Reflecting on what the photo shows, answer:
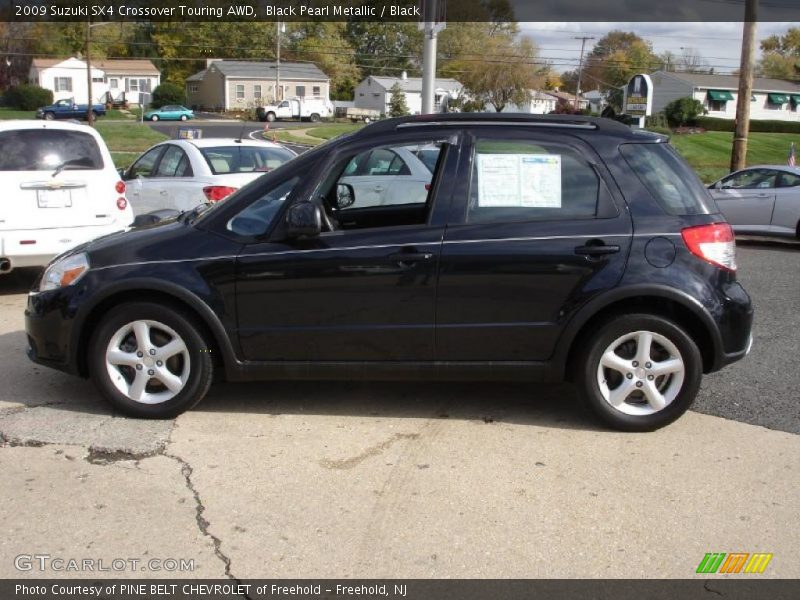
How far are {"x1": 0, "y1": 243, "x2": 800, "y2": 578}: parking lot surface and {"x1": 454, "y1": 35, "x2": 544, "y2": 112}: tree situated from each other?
63.6 metres

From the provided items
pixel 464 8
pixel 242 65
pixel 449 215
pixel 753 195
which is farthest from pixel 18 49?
pixel 449 215

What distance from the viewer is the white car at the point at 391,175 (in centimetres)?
588

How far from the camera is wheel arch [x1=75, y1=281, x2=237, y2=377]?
4.89 m

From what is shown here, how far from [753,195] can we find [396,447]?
1157 centimetres

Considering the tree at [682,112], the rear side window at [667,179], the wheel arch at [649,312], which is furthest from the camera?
the tree at [682,112]

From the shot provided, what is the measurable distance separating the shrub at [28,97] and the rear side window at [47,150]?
2644 inches

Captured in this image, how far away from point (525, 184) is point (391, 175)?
2565mm

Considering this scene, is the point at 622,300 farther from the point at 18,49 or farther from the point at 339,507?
the point at 18,49

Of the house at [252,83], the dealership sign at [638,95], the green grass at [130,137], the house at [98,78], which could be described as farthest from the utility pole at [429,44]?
the house at [98,78]

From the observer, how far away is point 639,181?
16.0 feet

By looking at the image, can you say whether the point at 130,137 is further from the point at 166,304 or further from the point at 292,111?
the point at 166,304

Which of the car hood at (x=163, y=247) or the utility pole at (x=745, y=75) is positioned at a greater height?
the utility pole at (x=745, y=75)

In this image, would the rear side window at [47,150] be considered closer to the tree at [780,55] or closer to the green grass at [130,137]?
the green grass at [130,137]

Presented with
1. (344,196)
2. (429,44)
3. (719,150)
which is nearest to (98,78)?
(719,150)
